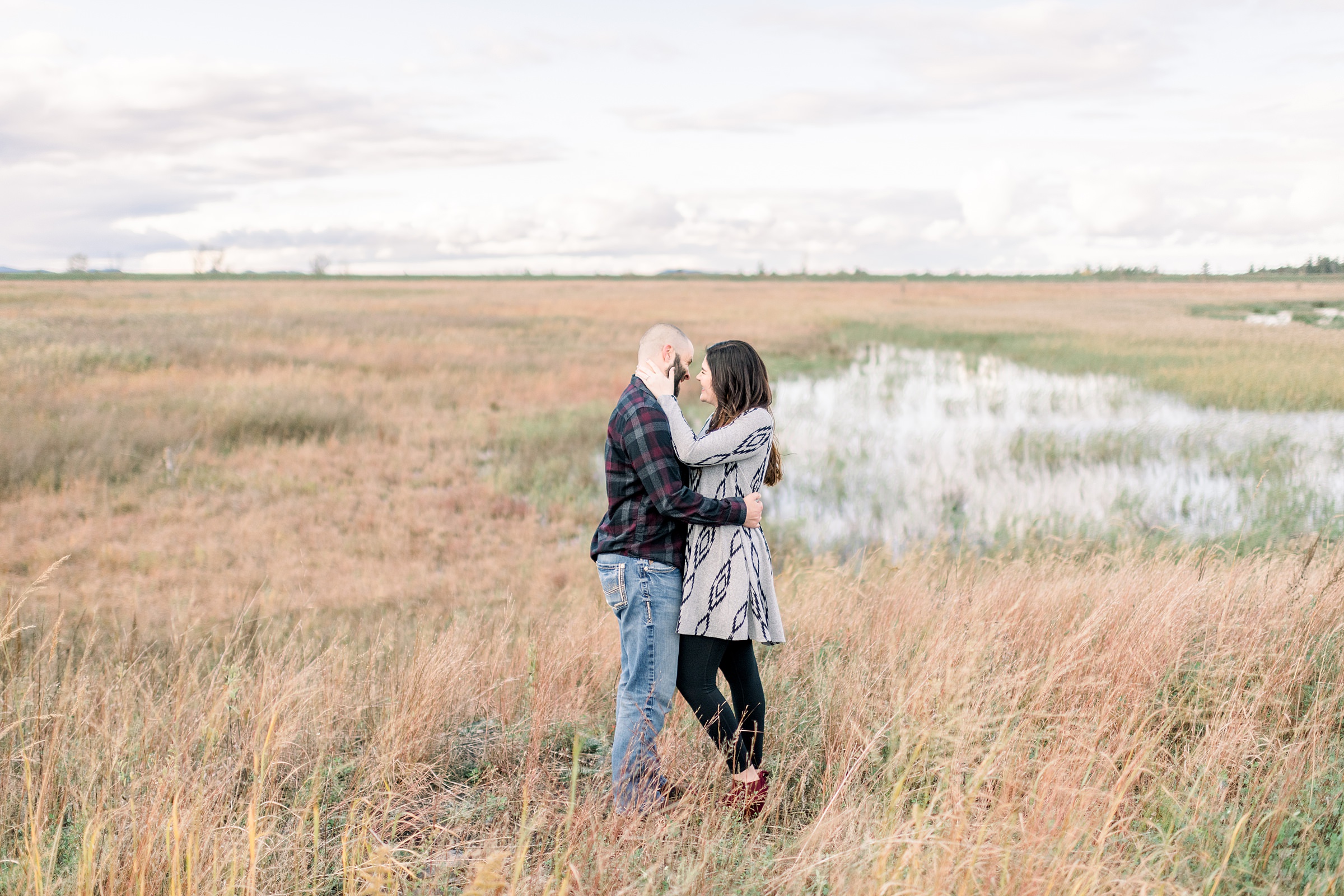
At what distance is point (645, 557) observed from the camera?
10.1 feet

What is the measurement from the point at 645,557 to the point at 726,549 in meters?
0.32

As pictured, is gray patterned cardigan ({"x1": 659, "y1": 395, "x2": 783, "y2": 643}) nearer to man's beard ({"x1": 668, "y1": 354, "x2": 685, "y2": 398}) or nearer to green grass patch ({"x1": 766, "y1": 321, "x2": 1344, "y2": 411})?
man's beard ({"x1": 668, "y1": 354, "x2": 685, "y2": 398})

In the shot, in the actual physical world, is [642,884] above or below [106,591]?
above

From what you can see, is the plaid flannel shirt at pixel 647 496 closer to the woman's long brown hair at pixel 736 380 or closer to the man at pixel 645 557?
the man at pixel 645 557

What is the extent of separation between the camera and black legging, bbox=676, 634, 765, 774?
3.11 m

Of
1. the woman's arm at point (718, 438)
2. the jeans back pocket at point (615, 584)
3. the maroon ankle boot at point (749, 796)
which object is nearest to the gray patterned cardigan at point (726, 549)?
the woman's arm at point (718, 438)

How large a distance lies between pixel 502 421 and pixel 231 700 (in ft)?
38.3

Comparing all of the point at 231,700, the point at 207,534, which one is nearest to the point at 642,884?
the point at 231,700

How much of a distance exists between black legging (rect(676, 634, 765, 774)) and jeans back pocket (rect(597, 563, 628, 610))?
0.97ft

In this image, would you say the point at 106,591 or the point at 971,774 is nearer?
the point at 971,774

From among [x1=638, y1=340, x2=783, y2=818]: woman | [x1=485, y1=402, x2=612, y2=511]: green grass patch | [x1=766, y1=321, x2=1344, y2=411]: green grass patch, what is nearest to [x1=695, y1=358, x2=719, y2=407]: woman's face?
[x1=638, y1=340, x2=783, y2=818]: woman

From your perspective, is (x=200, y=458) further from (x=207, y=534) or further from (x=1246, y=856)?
(x=1246, y=856)

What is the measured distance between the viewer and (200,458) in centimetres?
1234

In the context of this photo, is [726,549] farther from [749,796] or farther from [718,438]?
[749,796]
